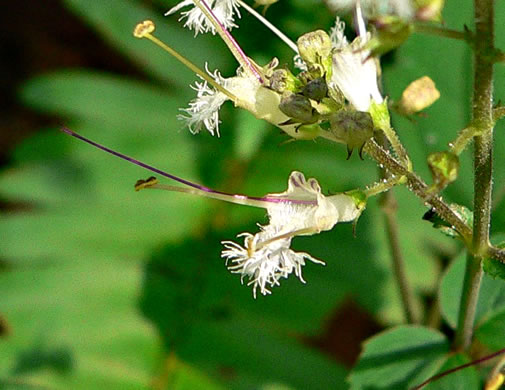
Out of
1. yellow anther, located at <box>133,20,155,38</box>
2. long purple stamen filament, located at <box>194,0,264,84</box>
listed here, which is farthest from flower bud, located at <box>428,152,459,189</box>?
yellow anther, located at <box>133,20,155,38</box>

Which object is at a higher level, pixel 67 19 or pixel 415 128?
pixel 67 19

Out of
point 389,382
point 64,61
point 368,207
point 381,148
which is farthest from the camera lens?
point 64,61

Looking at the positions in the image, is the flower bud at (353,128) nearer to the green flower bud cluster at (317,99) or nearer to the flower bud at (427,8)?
the green flower bud cluster at (317,99)

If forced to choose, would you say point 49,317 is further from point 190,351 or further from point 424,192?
point 424,192

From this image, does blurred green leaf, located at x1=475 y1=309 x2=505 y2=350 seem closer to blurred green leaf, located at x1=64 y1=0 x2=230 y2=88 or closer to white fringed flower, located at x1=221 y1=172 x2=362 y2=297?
white fringed flower, located at x1=221 y1=172 x2=362 y2=297

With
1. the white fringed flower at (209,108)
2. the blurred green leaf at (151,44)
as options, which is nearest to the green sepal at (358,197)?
the white fringed flower at (209,108)

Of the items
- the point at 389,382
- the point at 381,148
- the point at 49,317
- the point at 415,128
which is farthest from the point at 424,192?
the point at 49,317
